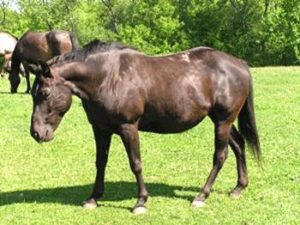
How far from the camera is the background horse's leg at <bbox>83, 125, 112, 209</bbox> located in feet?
22.5

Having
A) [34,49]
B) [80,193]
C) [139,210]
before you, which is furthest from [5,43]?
[139,210]

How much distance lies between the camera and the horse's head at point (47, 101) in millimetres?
6094

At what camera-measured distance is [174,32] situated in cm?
5122

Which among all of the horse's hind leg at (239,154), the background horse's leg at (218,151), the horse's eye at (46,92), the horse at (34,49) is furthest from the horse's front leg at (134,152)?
the horse at (34,49)

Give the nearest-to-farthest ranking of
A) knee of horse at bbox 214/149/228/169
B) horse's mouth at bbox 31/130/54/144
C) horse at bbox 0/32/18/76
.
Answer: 1. horse's mouth at bbox 31/130/54/144
2. knee of horse at bbox 214/149/228/169
3. horse at bbox 0/32/18/76

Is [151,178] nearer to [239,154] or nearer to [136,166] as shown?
[239,154]

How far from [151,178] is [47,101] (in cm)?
269

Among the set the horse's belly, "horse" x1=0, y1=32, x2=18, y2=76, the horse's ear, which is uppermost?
the horse's ear

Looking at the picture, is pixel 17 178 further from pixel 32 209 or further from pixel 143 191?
pixel 143 191

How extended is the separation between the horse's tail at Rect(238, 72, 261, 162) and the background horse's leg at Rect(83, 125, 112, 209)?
5.99 feet

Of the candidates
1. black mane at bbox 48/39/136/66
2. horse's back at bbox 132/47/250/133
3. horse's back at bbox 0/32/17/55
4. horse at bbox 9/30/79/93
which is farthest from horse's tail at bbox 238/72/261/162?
horse's back at bbox 0/32/17/55

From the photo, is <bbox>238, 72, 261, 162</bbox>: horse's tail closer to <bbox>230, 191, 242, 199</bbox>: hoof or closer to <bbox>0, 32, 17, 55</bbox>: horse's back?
<bbox>230, 191, 242, 199</bbox>: hoof

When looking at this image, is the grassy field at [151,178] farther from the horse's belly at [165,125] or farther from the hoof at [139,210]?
the horse's belly at [165,125]

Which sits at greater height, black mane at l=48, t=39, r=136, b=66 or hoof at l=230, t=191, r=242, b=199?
black mane at l=48, t=39, r=136, b=66
